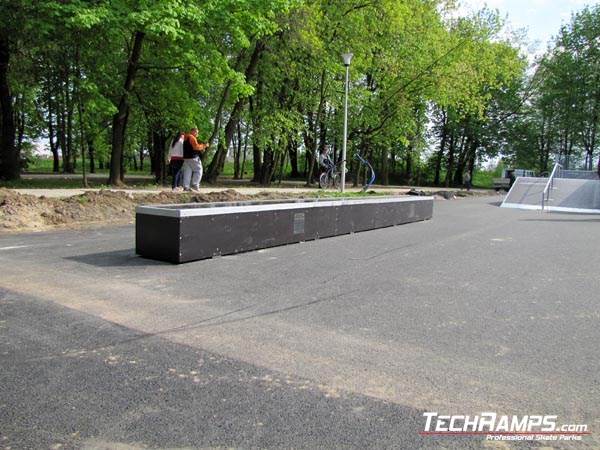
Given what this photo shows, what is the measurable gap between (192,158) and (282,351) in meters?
12.0

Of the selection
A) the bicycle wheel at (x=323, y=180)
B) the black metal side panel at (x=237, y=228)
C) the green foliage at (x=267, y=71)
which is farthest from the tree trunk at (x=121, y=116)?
the black metal side panel at (x=237, y=228)

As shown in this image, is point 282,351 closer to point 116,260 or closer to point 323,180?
point 116,260

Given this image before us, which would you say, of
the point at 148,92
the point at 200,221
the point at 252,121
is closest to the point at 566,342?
the point at 200,221

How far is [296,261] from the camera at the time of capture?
7562 mm

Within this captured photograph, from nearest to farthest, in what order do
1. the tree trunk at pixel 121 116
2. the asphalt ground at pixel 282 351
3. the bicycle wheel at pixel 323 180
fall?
the asphalt ground at pixel 282 351 < the tree trunk at pixel 121 116 < the bicycle wheel at pixel 323 180

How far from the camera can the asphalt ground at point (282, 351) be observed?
8.70ft

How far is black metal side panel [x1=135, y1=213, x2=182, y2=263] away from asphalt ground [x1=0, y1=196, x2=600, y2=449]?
24 centimetres

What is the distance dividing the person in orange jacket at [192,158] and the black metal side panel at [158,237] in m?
7.20

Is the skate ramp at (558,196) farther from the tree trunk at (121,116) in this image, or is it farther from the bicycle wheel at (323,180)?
the tree trunk at (121,116)

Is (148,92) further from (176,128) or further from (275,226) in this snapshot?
(275,226)

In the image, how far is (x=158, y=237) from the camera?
723 cm

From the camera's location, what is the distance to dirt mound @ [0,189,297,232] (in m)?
9.86

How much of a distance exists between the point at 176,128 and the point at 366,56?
40.2 ft

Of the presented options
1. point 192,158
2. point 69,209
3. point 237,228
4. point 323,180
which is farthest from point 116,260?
→ point 323,180
